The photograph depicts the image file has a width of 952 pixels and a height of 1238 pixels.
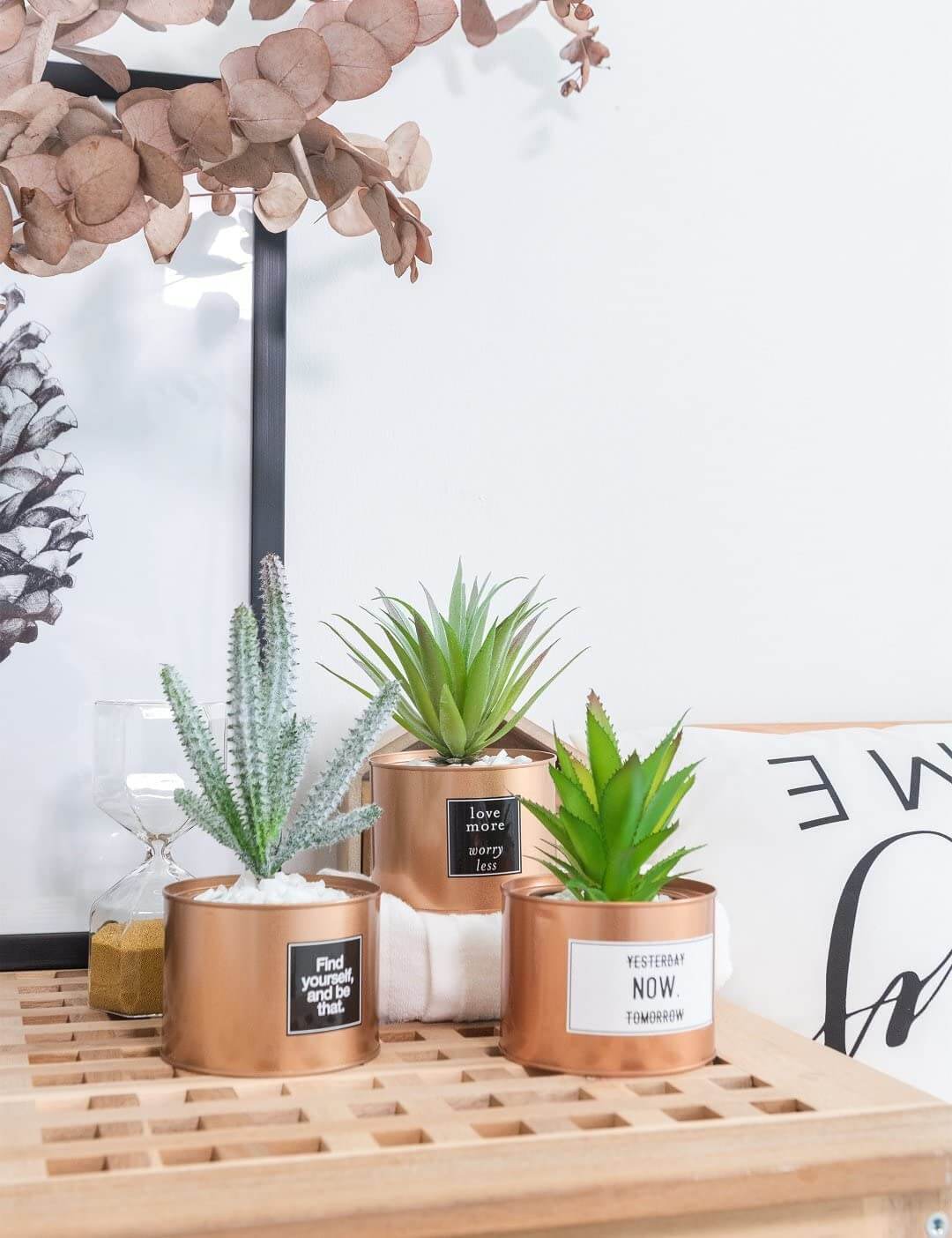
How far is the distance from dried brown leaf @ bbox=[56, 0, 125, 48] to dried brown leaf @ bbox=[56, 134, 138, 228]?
0.14 metres

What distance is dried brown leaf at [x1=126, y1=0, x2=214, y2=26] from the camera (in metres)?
0.74

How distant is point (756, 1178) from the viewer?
1.74ft

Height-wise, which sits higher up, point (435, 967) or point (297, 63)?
point (297, 63)

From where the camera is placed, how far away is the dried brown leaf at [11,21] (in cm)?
66

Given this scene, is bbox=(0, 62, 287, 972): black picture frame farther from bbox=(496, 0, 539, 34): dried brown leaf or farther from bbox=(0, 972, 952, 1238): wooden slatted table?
bbox=(0, 972, 952, 1238): wooden slatted table

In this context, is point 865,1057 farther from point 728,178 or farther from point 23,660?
point 728,178

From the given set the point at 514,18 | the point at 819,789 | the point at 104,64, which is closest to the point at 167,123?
the point at 104,64

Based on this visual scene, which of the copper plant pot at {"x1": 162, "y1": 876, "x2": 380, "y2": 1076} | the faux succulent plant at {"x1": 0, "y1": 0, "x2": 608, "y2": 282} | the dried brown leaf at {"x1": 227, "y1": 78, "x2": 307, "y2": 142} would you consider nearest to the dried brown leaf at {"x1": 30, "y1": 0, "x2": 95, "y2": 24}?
the faux succulent plant at {"x1": 0, "y1": 0, "x2": 608, "y2": 282}

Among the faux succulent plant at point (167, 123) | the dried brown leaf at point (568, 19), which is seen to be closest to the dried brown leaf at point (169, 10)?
the faux succulent plant at point (167, 123)

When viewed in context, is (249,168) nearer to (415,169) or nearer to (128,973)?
(415,169)

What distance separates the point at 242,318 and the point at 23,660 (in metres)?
0.35

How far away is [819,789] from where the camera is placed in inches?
38.4

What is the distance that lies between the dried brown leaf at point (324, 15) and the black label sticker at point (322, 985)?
0.56 m

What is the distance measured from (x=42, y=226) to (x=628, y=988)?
1.77 feet
